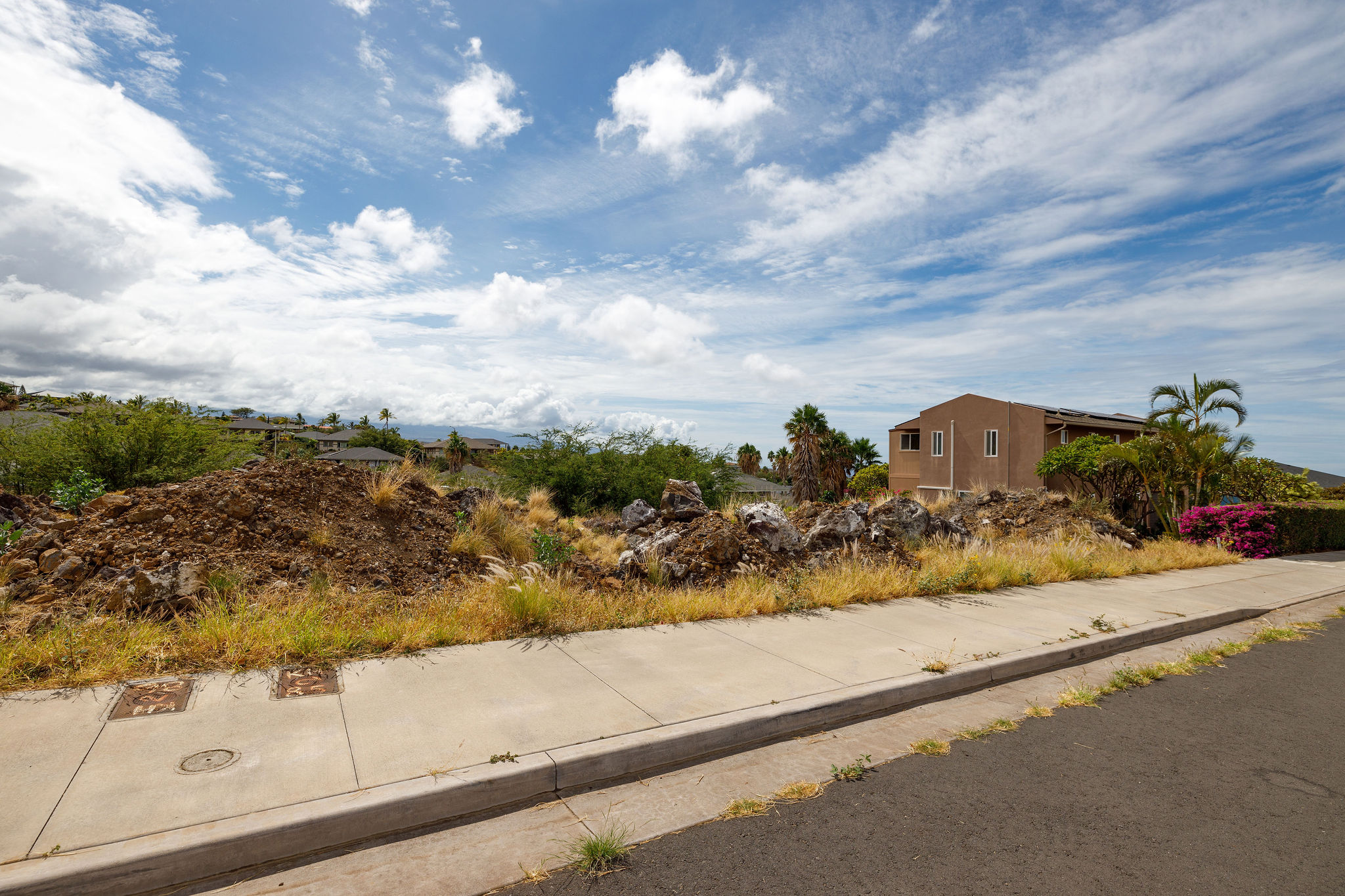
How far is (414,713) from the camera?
14.9 feet

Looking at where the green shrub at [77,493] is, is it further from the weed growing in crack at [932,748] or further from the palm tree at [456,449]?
the palm tree at [456,449]

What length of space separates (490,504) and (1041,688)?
7.32 metres

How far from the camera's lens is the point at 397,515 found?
8914 mm

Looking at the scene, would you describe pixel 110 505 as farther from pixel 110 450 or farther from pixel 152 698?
pixel 110 450

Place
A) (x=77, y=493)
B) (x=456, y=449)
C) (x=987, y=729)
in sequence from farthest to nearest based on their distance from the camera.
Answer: (x=456, y=449) < (x=77, y=493) < (x=987, y=729)

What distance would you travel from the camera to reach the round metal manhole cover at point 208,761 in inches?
146

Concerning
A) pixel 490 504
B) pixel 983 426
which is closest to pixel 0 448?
pixel 490 504

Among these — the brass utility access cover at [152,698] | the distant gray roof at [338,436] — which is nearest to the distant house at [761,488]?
the brass utility access cover at [152,698]

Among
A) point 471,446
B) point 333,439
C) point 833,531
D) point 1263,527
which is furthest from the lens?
point 471,446

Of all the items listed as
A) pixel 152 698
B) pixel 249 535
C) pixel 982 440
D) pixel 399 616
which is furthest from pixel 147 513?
pixel 982 440

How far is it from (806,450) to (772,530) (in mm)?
41003

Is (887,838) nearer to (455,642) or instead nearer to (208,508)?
(455,642)

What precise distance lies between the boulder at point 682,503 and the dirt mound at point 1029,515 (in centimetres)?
686

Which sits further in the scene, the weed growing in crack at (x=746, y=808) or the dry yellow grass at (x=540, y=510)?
the dry yellow grass at (x=540, y=510)
